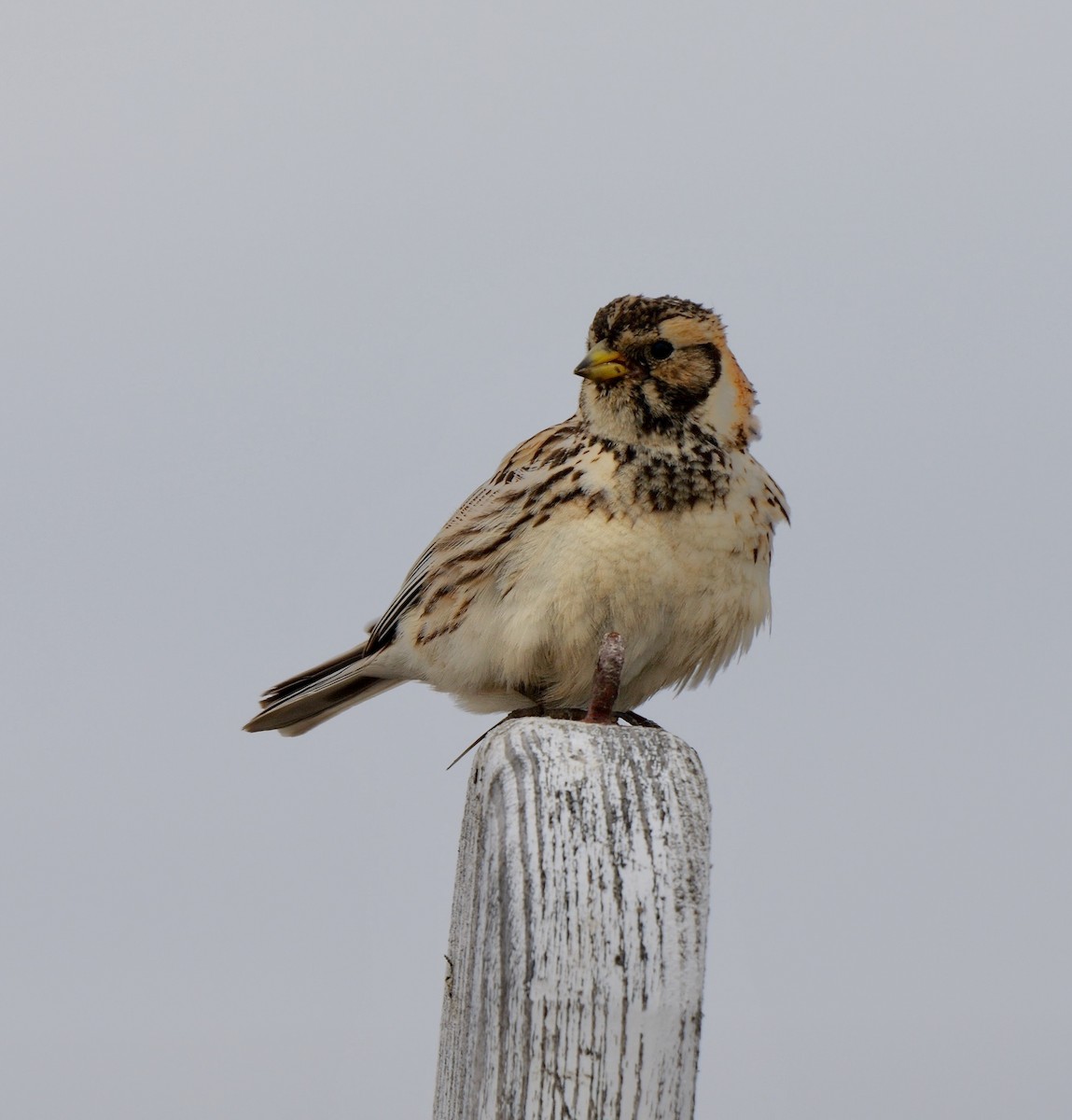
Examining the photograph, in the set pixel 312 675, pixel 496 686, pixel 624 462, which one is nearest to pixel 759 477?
pixel 624 462

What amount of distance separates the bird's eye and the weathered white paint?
2.43 metres

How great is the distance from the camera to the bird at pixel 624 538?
184 inches

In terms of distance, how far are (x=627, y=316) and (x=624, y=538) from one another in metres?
0.72

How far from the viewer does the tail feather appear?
588 cm

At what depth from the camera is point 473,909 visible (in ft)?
8.73

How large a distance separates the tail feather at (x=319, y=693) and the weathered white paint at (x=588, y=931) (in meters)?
3.24

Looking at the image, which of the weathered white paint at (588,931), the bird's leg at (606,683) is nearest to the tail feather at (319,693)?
the bird's leg at (606,683)

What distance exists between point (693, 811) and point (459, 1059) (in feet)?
1.88

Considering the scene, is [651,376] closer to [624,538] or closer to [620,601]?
[624,538]

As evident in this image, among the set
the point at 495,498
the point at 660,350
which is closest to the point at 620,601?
the point at 495,498

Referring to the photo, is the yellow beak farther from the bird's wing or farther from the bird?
the bird's wing

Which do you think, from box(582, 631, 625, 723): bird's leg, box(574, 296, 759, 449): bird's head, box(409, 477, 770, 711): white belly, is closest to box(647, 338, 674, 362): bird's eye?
box(574, 296, 759, 449): bird's head

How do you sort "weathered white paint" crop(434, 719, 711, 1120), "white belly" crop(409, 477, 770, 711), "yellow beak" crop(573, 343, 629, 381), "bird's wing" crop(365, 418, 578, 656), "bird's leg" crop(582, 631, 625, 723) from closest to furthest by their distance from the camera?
"weathered white paint" crop(434, 719, 711, 1120), "bird's leg" crop(582, 631, 625, 723), "white belly" crop(409, 477, 770, 711), "yellow beak" crop(573, 343, 629, 381), "bird's wing" crop(365, 418, 578, 656)

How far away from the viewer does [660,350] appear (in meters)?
4.93
